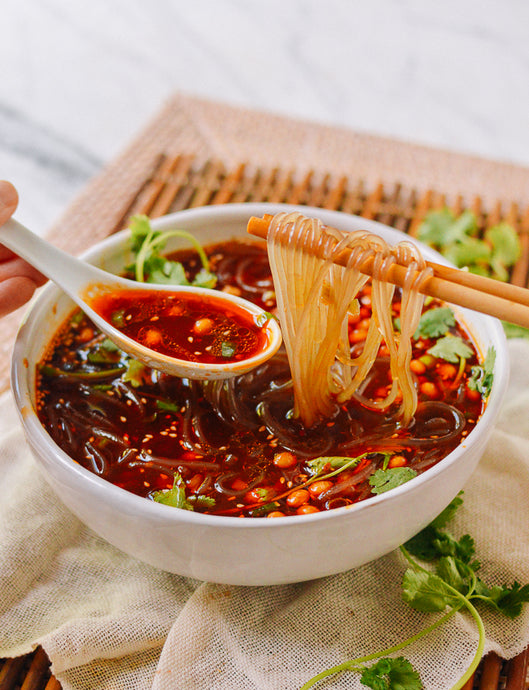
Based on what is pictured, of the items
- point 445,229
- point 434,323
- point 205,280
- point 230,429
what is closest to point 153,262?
point 205,280

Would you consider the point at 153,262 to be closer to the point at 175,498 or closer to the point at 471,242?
the point at 175,498

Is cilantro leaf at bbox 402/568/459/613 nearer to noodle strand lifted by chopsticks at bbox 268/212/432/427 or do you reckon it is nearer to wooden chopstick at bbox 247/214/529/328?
noodle strand lifted by chopsticks at bbox 268/212/432/427

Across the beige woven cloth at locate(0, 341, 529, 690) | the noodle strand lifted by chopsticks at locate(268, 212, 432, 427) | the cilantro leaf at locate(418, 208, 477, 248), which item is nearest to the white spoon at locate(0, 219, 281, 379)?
the noodle strand lifted by chopsticks at locate(268, 212, 432, 427)

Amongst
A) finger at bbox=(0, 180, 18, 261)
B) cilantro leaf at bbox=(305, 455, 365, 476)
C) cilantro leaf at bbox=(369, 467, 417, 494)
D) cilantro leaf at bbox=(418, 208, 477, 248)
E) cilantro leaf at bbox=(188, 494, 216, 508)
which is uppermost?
finger at bbox=(0, 180, 18, 261)

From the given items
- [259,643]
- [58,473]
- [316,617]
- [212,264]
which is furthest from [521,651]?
[212,264]

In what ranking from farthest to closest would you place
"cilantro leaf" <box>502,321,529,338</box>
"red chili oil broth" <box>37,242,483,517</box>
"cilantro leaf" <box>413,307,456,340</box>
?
1. "cilantro leaf" <box>502,321,529,338</box>
2. "cilantro leaf" <box>413,307,456,340</box>
3. "red chili oil broth" <box>37,242,483,517</box>

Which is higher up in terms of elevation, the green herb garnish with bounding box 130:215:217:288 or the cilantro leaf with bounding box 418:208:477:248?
the green herb garnish with bounding box 130:215:217:288

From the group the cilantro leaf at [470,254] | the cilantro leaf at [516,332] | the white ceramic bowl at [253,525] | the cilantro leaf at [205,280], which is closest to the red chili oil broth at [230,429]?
the white ceramic bowl at [253,525]
